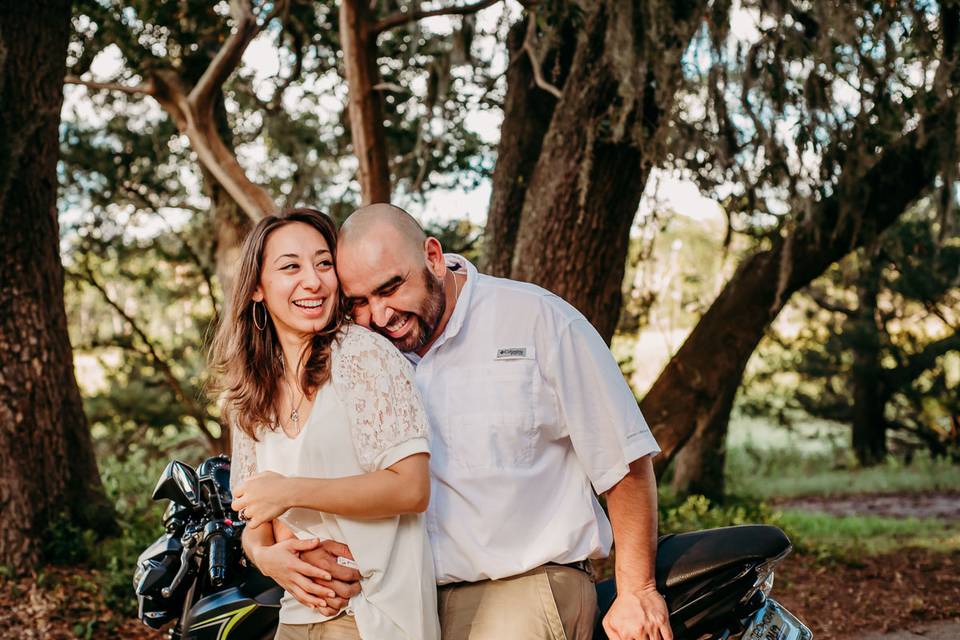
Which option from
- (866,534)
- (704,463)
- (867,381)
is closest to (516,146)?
(866,534)

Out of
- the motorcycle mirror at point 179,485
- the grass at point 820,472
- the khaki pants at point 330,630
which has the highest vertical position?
the motorcycle mirror at point 179,485

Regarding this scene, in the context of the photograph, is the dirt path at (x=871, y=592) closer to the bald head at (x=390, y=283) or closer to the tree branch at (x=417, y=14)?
the bald head at (x=390, y=283)

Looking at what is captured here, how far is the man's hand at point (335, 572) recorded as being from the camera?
2.46 meters

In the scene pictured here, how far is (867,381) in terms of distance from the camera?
1830 centimetres

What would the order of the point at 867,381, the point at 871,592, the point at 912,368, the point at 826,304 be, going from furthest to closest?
the point at 826,304 → the point at 867,381 → the point at 912,368 → the point at 871,592

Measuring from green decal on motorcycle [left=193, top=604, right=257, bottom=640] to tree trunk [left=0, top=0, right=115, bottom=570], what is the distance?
3.85 meters

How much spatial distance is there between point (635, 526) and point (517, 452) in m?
0.37

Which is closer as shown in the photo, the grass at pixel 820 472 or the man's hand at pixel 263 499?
the man's hand at pixel 263 499

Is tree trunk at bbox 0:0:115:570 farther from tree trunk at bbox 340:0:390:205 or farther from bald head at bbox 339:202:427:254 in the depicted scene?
bald head at bbox 339:202:427:254

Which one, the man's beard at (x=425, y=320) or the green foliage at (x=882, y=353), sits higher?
the man's beard at (x=425, y=320)

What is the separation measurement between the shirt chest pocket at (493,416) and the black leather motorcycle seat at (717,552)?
477mm

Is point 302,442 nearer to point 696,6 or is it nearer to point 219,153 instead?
point 696,6

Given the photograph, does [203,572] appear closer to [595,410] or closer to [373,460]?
[373,460]

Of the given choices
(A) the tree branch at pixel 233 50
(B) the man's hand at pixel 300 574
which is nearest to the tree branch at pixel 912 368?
(A) the tree branch at pixel 233 50
